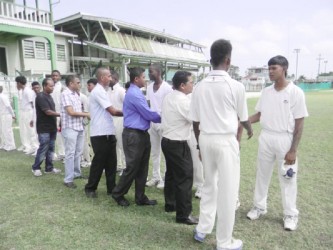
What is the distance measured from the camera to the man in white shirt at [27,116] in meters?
7.23

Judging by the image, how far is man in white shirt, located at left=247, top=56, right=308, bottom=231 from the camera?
3.39m

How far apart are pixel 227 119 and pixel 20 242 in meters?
2.65

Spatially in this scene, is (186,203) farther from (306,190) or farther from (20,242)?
(306,190)

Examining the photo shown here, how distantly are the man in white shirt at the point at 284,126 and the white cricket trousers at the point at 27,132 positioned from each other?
6051 mm

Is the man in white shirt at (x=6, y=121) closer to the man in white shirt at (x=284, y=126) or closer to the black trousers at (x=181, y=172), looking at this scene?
the black trousers at (x=181, y=172)

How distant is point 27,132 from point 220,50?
662cm

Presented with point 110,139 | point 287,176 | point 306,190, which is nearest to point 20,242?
point 110,139

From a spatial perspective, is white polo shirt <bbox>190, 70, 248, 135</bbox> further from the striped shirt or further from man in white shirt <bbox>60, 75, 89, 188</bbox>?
the striped shirt

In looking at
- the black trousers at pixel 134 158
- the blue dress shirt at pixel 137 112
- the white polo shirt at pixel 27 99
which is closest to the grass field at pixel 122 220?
the black trousers at pixel 134 158

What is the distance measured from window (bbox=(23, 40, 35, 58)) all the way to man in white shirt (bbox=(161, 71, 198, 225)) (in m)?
14.3

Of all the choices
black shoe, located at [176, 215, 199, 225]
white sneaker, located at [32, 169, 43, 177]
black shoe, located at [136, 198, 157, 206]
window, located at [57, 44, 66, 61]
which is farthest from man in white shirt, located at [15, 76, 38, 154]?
window, located at [57, 44, 66, 61]

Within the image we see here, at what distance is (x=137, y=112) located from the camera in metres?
3.93

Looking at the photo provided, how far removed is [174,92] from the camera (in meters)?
3.65

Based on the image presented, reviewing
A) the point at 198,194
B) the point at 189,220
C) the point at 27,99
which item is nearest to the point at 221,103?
the point at 189,220
